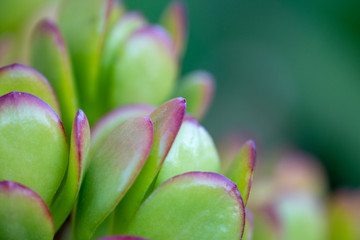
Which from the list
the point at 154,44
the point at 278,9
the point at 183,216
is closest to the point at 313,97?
the point at 278,9

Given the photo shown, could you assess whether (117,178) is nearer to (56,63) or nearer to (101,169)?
(101,169)

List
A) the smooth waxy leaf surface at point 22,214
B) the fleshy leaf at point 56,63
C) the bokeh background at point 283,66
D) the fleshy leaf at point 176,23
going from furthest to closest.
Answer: the bokeh background at point 283,66, the fleshy leaf at point 176,23, the fleshy leaf at point 56,63, the smooth waxy leaf surface at point 22,214

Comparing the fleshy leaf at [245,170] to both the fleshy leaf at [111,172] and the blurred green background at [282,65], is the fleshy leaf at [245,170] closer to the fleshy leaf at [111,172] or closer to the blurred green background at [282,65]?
the fleshy leaf at [111,172]

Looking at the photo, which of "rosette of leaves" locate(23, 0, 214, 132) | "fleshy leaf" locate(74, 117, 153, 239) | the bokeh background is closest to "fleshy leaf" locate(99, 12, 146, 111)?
"rosette of leaves" locate(23, 0, 214, 132)

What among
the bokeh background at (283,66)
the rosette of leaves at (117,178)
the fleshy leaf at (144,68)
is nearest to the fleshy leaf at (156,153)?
the rosette of leaves at (117,178)

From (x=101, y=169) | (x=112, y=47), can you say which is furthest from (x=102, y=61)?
(x=101, y=169)

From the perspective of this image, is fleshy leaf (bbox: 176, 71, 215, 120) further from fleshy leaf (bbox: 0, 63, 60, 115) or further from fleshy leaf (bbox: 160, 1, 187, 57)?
fleshy leaf (bbox: 0, 63, 60, 115)

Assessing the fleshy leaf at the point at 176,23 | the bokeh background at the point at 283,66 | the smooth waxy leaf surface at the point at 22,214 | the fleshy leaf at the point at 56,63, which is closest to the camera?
the smooth waxy leaf surface at the point at 22,214
